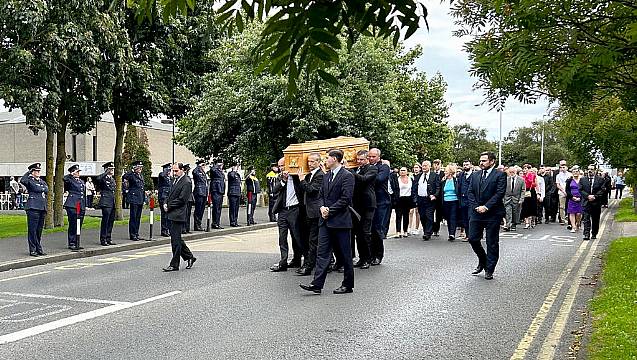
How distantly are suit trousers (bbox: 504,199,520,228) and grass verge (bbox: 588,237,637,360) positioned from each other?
7.99 m

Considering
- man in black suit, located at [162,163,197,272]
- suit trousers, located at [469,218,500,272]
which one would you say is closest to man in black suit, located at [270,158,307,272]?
man in black suit, located at [162,163,197,272]

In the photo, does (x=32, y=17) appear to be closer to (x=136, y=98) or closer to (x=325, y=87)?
(x=136, y=98)

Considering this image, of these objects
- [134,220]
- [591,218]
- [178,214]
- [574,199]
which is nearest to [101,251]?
[134,220]

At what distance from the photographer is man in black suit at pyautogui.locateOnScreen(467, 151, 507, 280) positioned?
11.0 m

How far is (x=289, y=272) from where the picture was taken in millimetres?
11938

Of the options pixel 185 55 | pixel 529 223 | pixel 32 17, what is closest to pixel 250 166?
pixel 185 55

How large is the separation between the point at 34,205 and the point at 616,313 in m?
11.2

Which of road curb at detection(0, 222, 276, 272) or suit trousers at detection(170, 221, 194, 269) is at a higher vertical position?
suit trousers at detection(170, 221, 194, 269)

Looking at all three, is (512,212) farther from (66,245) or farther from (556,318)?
(556,318)

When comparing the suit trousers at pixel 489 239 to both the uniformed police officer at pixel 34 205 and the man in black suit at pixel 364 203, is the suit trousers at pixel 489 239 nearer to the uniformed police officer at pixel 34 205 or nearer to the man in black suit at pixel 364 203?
the man in black suit at pixel 364 203

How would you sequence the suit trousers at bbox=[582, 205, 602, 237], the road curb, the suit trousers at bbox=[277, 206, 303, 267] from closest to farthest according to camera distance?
the suit trousers at bbox=[277, 206, 303, 267] < the road curb < the suit trousers at bbox=[582, 205, 602, 237]

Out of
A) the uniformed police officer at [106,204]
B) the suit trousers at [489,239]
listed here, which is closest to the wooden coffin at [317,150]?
the suit trousers at [489,239]

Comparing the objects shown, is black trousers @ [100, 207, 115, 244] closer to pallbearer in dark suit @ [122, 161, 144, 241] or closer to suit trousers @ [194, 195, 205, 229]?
pallbearer in dark suit @ [122, 161, 144, 241]

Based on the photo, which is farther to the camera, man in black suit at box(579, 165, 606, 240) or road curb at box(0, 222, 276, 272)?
man in black suit at box(579, 165, 606, 240)
